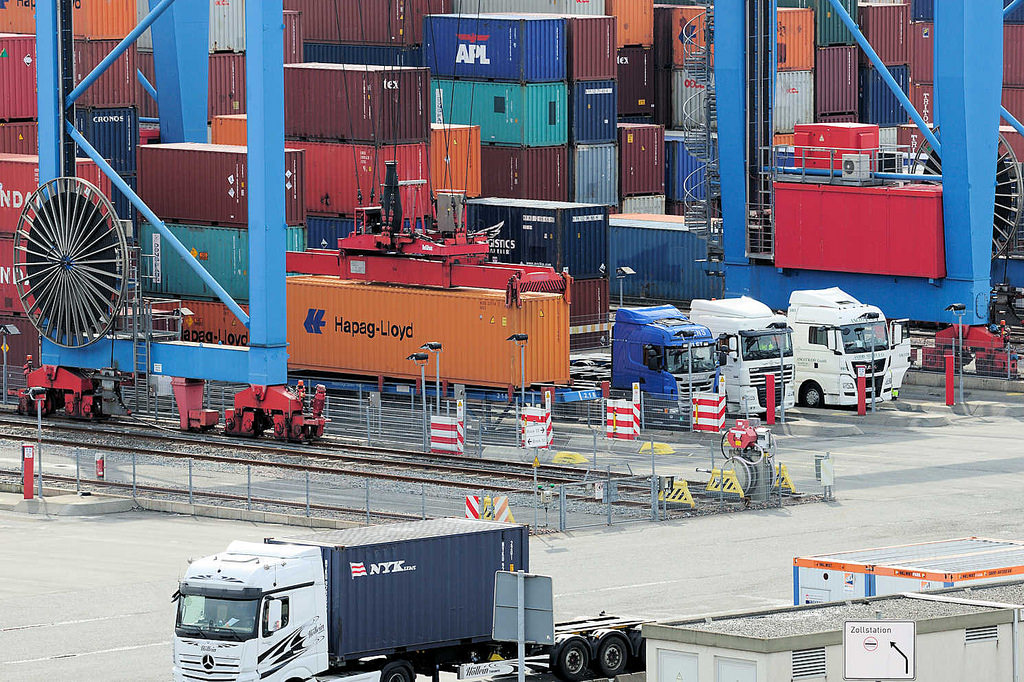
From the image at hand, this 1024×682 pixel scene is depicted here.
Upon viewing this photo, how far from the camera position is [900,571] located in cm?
2755

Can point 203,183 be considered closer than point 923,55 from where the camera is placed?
Yes

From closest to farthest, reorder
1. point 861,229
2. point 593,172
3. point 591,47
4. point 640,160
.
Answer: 1. point 861,229
2. point 591,47
3. point 593,172
4. point 640,160

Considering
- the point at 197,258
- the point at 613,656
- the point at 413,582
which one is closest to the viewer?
the point at 413,582

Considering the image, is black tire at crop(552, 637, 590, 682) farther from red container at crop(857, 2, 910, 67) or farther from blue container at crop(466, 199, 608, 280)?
red container at crop(857, 2, 910, 67)

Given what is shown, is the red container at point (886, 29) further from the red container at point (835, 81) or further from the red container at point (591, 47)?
the red container at point (591, 47)

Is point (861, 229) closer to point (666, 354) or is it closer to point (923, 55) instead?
point (666, 354)

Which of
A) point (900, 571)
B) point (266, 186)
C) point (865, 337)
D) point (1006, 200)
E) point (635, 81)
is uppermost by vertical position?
point (635, 81)

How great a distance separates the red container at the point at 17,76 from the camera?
6075 centimetres

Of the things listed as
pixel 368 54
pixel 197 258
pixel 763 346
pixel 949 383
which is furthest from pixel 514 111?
pixel 949 383

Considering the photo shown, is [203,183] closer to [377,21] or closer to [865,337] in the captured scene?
[865,337]

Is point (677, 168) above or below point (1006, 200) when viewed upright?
above

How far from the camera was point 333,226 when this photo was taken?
2483 inches

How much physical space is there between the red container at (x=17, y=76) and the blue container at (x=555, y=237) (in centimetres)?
1377

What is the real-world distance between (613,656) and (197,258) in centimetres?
2910
